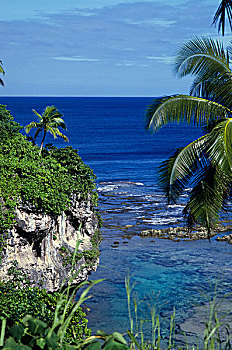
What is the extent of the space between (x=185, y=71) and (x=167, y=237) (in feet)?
75.4

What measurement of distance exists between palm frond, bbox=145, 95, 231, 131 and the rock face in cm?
579

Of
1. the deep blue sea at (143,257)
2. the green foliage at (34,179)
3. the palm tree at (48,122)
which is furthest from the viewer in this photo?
the palm tree at (48,122)

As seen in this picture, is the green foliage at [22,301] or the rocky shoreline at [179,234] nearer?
the green foliage at [22,301]

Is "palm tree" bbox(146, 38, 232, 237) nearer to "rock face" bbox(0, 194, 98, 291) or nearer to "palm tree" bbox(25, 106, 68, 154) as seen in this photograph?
"rock face" bbox(0, 194, 98, 291)

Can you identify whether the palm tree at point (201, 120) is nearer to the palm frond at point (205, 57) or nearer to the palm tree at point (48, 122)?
the palm frond at point (205, 57)

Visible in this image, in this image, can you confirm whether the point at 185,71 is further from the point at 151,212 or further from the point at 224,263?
the point at 151,212

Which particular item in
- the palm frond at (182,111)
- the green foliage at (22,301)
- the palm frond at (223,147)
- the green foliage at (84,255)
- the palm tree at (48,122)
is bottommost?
the green foliage at (22,301)

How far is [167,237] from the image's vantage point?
Result: 35.6m

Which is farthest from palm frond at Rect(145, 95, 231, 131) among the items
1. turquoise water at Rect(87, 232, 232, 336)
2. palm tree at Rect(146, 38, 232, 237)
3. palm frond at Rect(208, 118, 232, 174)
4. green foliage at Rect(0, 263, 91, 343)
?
turquoise water at Rect(87, 232, 232, 336)

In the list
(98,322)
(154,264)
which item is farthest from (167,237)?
(98,322)

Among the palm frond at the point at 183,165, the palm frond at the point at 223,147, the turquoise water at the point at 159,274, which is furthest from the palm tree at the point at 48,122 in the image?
the palm frond at the point at 223,147

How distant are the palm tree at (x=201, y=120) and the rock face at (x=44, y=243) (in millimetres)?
5178

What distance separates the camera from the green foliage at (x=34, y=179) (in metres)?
16.0

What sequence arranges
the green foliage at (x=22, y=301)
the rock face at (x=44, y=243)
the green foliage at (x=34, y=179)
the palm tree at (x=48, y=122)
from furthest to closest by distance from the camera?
the palm tree at (x=48, y=122) → the rock face at (x=44, y=243) → the green foliage at (x=34, y=179) → the green foliage at (x=22, y=301)
